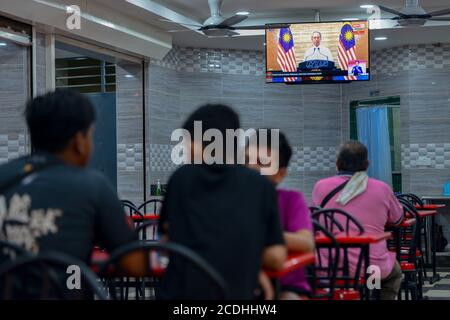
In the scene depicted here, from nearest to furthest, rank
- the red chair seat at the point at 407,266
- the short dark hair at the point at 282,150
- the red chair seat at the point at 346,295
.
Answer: the short dark hair at the point at 282,150 → the red chair seat at the point at 346,295 → the red chair seat at the point at 407,266

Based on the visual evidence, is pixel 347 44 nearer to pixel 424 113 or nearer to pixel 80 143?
pixel 424 113

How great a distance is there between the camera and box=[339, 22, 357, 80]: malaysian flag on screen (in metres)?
9.34

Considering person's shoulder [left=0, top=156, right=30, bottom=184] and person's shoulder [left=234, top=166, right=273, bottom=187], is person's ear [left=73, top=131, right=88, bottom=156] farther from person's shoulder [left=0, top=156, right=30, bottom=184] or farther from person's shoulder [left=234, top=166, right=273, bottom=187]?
person's shoulder [left=234, top=166, right=273, bottom=187]

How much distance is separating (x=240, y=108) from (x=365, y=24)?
3304 mm

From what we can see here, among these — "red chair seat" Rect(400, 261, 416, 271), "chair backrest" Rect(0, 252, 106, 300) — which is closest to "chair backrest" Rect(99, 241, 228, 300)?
"chair backrest" Rect(0, 252, 106, 300)

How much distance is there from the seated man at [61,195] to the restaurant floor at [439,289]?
551 centimetres

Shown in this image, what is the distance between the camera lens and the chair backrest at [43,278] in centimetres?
204

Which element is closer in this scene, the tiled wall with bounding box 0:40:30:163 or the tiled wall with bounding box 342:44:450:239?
the tiled wall with bounding box 0:40:30:163

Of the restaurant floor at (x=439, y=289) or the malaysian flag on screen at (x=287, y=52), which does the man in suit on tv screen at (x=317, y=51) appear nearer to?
the malaysian flag on screen at (x=287, y=52)

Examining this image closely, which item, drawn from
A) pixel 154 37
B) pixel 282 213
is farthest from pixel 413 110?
pixel 282 213

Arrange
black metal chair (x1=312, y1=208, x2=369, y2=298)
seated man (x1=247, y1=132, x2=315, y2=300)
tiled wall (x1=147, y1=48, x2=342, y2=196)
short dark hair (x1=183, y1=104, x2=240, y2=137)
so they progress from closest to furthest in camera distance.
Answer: short dark hair (x1=183, y1=104, x2=240, y2=137) → seated man (x1=247, y1=132, x2=315, y2=300) → black metal chair (x1=312, y1=208, x2=369, y2=298) → tiled wall (x1=147, y1=48, x2=342, y2=196)

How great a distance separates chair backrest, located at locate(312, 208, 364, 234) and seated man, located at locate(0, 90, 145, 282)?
6.61 ft

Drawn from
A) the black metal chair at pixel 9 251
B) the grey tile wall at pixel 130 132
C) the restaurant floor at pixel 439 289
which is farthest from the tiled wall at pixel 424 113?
the black metal chair at pixel 9 251
